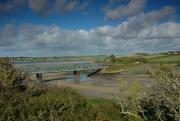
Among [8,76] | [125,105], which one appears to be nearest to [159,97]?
[125,105]

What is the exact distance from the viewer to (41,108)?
15.2m

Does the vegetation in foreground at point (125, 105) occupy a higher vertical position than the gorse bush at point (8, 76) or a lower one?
lower

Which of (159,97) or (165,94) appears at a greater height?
(165,94)

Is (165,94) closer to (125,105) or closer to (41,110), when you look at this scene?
(125,105)

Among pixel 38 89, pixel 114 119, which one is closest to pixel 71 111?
pixel 114 119

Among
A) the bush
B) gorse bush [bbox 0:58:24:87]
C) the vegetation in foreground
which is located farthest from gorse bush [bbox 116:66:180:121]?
gorse bush [bbox 0:58:24:87]

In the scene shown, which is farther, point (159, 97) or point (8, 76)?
point (8, 76)

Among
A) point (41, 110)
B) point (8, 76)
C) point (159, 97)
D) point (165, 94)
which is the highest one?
point (8, 76)

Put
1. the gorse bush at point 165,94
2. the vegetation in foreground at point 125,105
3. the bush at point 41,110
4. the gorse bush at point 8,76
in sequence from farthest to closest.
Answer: the gorse bush at point 8,76 → the gorse bush at point 165,94 → the vegetation in foreground at point 125,105 → the bush at point 41,110

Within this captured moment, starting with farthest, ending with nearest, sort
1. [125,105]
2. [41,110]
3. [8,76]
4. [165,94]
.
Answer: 1. [8,76]
2. [125,105]
3. [165,94]
4. [41,110]

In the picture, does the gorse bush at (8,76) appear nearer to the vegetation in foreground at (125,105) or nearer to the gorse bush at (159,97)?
the vegetation in foreground at (125,105)

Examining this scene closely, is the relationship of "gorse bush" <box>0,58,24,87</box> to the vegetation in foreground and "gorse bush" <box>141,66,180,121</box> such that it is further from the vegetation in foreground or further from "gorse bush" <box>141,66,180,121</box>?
"gorse bush" <box>141,66,180,121</box>

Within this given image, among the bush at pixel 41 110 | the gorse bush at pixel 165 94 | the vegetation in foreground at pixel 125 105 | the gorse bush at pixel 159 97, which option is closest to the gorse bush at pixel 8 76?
the vegetation in foreground at pixel 125 105

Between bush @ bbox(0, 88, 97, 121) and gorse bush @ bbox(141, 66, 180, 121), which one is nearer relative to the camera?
bush @ bbox(0, 88, 97, 121)
